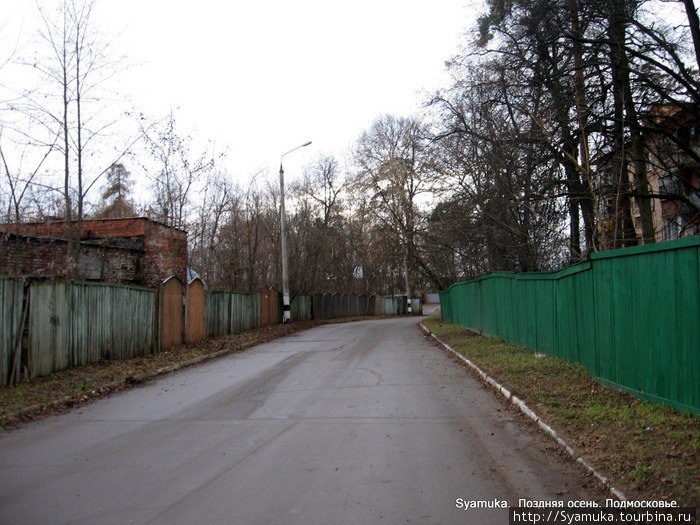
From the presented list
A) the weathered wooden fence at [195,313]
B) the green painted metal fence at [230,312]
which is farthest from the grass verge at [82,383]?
the green painted metal fence at [230,312]

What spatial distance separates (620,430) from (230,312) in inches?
677

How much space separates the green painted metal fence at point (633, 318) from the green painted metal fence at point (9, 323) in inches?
372

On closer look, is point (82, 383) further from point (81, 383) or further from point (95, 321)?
point (95, 321)

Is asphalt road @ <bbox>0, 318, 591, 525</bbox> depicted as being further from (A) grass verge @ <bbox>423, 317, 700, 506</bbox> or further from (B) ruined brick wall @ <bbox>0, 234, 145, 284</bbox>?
(B) ruined brick wall @ <bbox>0, 234, 145, 284</bbox>

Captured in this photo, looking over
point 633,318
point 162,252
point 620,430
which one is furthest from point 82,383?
point 162,252

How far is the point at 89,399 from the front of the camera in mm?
9039

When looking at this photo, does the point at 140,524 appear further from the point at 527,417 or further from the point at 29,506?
the point at 527,417

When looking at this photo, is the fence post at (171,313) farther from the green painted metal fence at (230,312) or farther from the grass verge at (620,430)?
the grass verge at (620,430)

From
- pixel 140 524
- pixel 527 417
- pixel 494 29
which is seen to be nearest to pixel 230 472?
pixel 140 524

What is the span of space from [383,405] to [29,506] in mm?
4773

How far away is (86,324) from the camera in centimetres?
1152

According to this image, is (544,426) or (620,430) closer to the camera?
(620,430)

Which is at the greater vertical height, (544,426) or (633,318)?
(633,318)

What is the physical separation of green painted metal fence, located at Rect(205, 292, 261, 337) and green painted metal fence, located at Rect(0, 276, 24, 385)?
9216 mm
